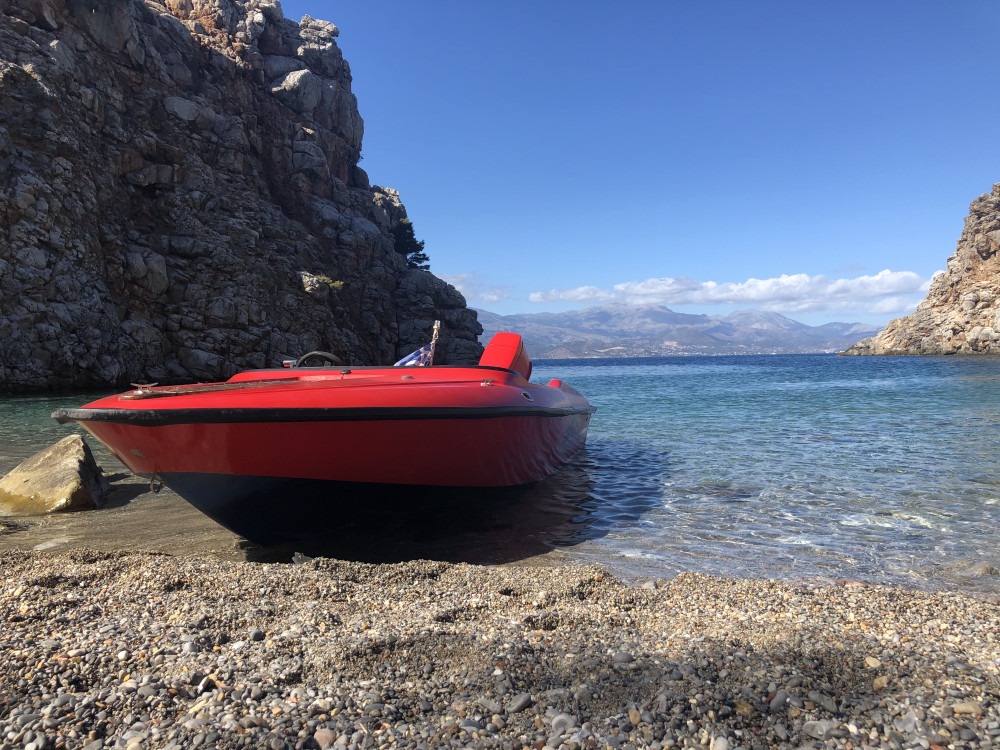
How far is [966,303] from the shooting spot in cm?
7031

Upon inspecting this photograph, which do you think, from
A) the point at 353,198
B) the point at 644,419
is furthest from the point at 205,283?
the point at 644,419

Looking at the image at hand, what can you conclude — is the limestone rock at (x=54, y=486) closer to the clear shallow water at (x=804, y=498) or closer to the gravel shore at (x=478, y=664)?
the gravel shore at (x=478, y=664)

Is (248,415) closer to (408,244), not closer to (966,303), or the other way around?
(408,244)

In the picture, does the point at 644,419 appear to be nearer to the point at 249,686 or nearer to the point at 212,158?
the point at 249,686

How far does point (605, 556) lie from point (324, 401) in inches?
113

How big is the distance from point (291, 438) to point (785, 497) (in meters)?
6.02

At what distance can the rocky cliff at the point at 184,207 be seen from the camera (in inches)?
1022

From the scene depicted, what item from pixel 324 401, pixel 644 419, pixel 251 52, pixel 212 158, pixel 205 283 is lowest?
pixel 644 419

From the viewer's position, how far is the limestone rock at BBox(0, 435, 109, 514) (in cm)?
682

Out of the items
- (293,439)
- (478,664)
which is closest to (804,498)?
(478,664)

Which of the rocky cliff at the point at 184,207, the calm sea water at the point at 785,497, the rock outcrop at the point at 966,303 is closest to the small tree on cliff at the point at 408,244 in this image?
the rocky cliff at the point at 184,207

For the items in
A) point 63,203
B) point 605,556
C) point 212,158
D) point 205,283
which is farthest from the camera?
point 212,158

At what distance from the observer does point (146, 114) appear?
34.8 metres

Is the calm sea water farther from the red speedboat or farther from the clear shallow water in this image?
the red speedboat
